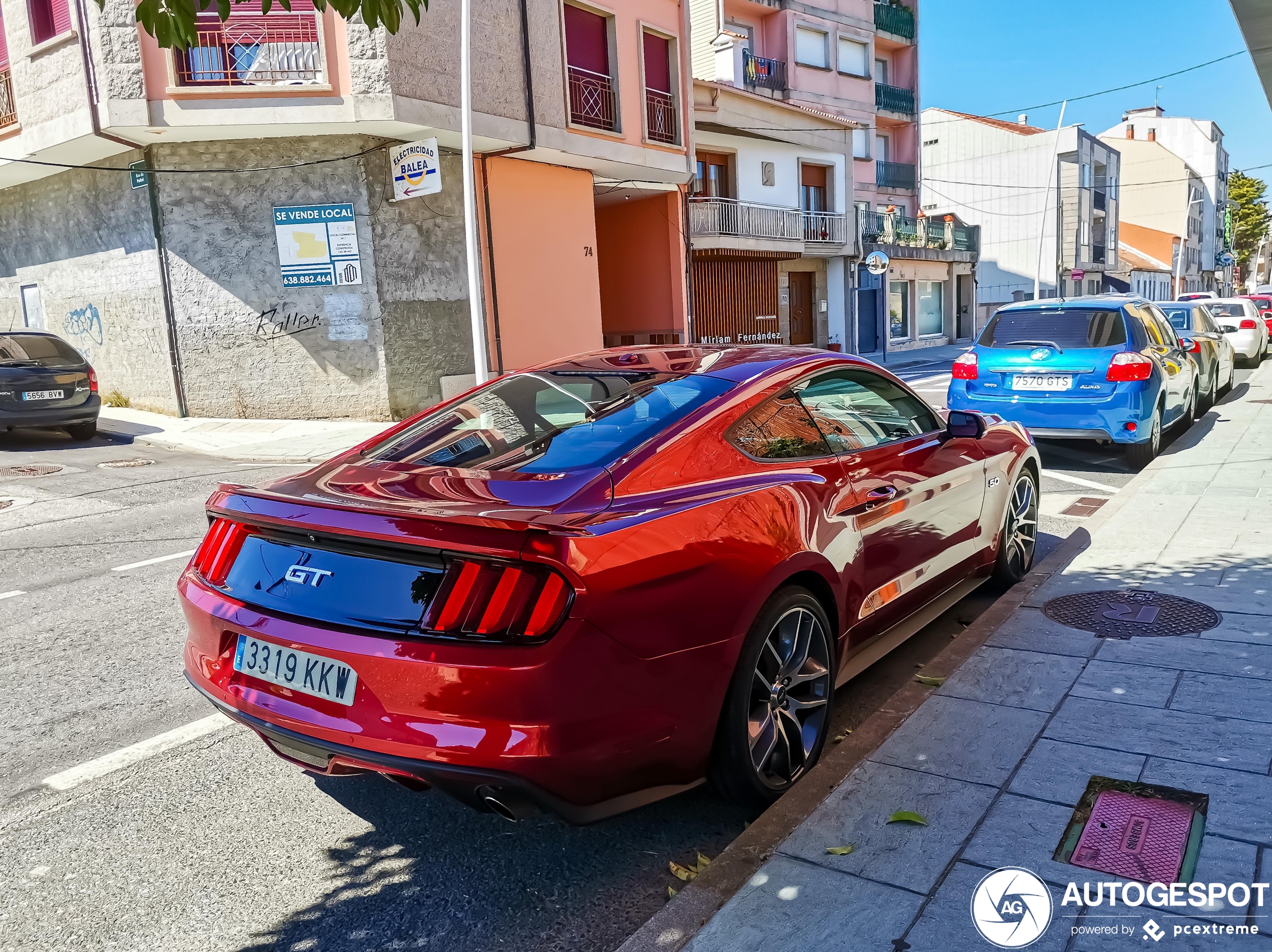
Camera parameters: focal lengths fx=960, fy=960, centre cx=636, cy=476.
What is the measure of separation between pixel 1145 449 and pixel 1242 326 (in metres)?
15.5

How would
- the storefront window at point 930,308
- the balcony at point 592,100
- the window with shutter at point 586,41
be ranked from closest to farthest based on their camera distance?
the balcony at point 592,100 < the window with shutter at point 586,41 < the storefront window at point 930,308

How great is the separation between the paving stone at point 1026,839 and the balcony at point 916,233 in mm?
29971

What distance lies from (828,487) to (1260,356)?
2303cm

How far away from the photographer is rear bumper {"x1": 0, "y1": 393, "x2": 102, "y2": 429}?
1248 cm

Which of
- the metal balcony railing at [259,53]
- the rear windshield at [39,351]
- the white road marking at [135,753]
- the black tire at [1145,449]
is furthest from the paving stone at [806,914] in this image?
the metal balcony railing at [259,53]

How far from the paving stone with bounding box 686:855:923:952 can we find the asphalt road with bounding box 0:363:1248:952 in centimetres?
32

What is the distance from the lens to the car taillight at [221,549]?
9.84 feet

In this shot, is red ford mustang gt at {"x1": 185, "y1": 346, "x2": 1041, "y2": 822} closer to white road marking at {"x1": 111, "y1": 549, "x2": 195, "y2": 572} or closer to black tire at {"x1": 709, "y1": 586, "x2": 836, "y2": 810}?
black tire at {"x1": 709, "y1": 586, "x2": 836, "y2": 810}

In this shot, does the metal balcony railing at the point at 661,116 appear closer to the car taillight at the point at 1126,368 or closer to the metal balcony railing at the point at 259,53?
the metal balcony railing at the point at 259,53

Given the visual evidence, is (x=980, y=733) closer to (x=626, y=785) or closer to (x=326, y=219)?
(x=626, y=785)

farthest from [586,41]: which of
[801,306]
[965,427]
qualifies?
[965,427]

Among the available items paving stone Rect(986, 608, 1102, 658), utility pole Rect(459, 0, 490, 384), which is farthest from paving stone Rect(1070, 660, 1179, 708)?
utility pole Rect(459, 0, 490, 384)

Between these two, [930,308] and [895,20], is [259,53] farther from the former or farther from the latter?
[930,308]

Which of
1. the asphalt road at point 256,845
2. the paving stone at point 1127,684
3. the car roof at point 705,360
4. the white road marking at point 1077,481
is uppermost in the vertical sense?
the car roof at point 705,360
